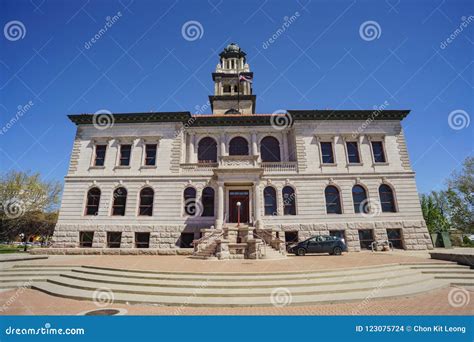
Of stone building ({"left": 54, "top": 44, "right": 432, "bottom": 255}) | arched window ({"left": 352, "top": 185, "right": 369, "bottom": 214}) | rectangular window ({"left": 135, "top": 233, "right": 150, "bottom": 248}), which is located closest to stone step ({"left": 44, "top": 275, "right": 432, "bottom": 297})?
stone building ({"left": 54, "top": 44, "right": 432, "bottom": 255})

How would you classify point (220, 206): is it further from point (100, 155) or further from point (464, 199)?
point (464, 199)

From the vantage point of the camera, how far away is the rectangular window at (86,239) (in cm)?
1986

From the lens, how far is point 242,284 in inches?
314

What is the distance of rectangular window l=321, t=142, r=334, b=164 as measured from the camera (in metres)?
21.8

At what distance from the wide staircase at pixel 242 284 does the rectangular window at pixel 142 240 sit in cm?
905

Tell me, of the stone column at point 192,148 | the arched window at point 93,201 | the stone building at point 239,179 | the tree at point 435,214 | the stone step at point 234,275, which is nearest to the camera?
the stone step at point 234,275

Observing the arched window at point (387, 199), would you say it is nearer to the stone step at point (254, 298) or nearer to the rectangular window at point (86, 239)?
the stone step at point (254, 298)

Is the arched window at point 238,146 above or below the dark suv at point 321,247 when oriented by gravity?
above

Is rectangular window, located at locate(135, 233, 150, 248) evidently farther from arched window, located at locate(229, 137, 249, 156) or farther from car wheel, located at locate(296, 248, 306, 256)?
car wheel, located at locate(296, 248, 306, 256)

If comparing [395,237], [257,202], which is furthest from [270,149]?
[395,237]

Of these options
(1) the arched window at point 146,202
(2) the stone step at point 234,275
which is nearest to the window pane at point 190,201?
(1) the arched window at point 146,202

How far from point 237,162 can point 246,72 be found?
851 inches

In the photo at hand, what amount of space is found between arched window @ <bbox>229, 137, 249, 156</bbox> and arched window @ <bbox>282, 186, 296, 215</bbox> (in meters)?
5.40

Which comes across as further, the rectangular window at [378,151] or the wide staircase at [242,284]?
the rectangular window at [378,151]
